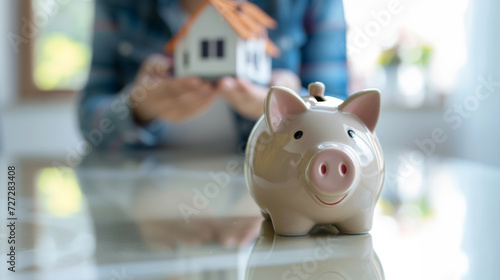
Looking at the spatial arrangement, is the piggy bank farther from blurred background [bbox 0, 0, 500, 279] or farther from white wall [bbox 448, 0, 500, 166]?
white wall [bbox 448, 0, 500, 166]

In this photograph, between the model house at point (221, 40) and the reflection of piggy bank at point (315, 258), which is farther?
the model house at point (221, 40)

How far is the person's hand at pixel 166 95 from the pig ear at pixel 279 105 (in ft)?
2.24

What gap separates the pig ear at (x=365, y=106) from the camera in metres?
0.57

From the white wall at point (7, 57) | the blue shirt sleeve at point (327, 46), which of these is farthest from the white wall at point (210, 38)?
the white wall at point (7, 57)

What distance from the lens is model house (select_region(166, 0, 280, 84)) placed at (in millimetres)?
1154

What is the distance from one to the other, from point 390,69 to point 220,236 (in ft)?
6.90

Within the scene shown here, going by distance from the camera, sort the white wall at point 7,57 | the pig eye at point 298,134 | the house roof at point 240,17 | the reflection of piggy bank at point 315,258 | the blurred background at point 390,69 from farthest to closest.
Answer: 1. the white wall at point 7,57
2. the blurred background at point 390,69
3. the house roof at point 240,17
4. the pig eye at point 298,134
5. the reflection of piggy bank at point 315,258

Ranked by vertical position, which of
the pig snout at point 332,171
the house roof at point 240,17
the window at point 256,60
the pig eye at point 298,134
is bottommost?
the pig snout at point 332,171

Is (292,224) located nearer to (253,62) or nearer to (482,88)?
(253,62)

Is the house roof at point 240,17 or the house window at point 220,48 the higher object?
the house roof at point 240,17

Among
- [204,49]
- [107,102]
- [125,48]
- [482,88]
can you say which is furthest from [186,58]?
[482,88]

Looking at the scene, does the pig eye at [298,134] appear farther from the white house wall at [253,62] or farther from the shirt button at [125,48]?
the shirt button at [125,48]

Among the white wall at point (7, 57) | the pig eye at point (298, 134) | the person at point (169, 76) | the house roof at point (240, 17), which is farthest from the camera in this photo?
the white wall at point (7, 57)

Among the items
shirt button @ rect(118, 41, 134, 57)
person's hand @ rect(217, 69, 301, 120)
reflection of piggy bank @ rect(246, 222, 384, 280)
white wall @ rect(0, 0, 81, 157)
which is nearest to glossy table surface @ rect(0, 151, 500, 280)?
reflection of piggy bank @ rect(246, 222, 384, 280)
